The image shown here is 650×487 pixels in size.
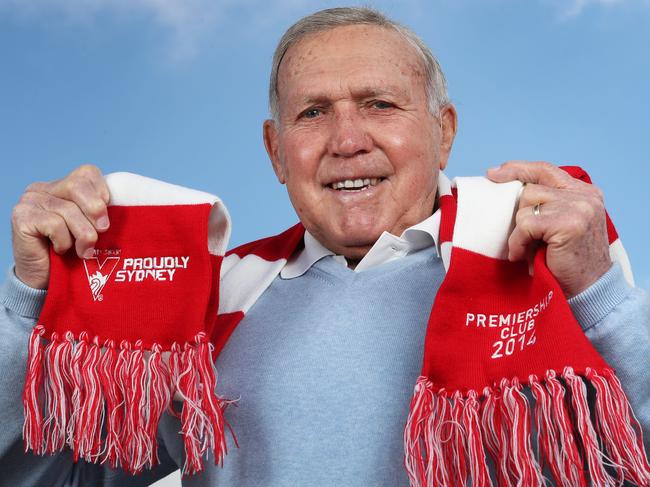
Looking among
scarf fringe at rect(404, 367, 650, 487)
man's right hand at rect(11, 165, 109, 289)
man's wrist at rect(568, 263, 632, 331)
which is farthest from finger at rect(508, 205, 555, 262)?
man's right hand at rect(11, 165, 109, 289)

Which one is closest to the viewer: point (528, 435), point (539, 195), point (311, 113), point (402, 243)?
point (528, 435)

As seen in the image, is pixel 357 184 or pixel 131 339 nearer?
pixel 131 339

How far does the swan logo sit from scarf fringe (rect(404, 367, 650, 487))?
661mm

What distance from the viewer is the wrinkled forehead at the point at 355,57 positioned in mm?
1771

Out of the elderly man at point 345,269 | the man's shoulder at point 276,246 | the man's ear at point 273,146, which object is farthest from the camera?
the man's ear at point 273,146

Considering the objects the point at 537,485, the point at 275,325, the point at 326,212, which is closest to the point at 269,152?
the point at 326,212

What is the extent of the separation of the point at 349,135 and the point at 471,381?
0.65m

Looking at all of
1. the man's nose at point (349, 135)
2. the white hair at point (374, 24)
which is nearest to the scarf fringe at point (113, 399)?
the man's nose at point (349, 135)

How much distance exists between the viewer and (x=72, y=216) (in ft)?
4.91

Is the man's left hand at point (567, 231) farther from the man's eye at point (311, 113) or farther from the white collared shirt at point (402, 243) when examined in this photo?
the man's eye at point (311, 113)

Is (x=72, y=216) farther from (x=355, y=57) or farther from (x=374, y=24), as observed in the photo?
(x=374, y=24)

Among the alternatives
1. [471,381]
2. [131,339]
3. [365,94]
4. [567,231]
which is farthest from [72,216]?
[567,231]

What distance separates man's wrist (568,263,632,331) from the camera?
1.30 m

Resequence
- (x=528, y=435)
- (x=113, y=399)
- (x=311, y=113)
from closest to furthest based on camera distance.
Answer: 1. (x=528, y=435)
2. (x=113, y=399)
3. (x=311, y=113)
